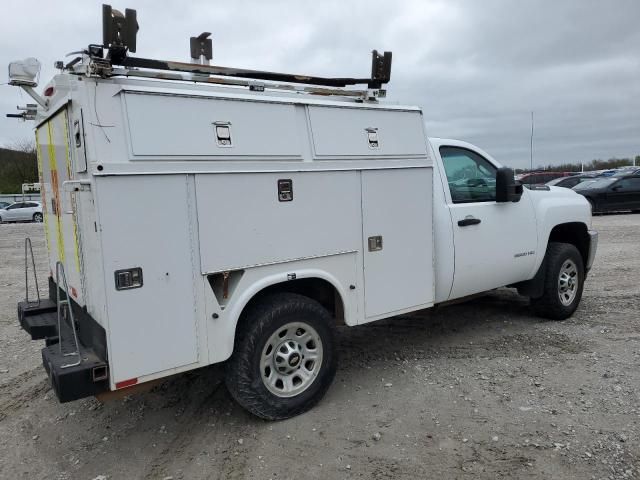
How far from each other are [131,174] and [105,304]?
78cm

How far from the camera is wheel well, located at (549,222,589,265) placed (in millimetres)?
6551

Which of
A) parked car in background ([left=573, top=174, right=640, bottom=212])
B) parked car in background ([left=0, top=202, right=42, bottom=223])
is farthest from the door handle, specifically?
parked car in background ([left=0, top=202, right=42, bottom=223])

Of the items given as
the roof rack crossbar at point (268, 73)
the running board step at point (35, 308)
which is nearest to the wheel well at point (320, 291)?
the roof rack crossbar at point (268, 73)

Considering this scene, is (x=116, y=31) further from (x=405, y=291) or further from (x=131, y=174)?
(x=405, y=291)

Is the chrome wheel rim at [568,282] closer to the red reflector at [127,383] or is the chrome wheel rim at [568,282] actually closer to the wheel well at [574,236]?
the wheel well at [574,236]

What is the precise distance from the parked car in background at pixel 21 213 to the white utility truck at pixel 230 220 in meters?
29.6

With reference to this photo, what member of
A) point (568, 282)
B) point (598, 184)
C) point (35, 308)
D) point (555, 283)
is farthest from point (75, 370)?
point (598, 184)

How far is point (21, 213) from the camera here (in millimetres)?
30703

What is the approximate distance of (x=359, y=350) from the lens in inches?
216

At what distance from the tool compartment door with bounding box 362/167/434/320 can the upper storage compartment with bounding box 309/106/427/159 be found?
193 millimetres

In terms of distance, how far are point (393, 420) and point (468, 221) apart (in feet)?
6.73

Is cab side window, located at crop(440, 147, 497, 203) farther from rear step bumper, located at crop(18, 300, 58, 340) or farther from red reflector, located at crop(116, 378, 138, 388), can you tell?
rear step bumper, located at crop(18, 300, 58, 340)

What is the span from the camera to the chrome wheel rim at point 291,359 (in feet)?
12.8

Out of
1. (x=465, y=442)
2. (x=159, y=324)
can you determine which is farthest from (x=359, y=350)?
(x=159, y=324)
